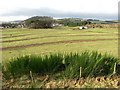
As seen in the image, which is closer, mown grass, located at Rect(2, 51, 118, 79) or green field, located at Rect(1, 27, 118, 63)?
mown grass, located at Rect(2, 51, 118, 79)

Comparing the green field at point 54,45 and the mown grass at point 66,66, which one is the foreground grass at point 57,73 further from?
the green field at point 54,45

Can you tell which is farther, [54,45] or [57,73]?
[54,45]

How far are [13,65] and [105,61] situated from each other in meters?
3.81

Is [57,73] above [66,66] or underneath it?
underneath

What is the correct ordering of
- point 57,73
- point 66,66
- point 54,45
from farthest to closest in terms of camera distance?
point 54,45 → point 57,73 → point 66,66

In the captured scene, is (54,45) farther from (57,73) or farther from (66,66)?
(66,66)

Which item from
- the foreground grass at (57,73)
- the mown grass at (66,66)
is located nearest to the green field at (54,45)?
the mown grass at (66,66)

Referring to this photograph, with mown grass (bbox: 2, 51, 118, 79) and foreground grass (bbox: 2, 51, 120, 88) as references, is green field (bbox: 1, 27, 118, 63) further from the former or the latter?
foreground grass (bbox: 2, 51, 120, 88)

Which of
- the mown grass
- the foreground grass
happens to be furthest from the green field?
the foreground grass

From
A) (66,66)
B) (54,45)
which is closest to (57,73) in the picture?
(66,66)

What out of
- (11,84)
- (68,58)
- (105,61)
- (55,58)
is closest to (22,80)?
(11,84)

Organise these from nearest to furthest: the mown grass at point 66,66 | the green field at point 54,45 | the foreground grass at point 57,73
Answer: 1. the foreground grass at point 57,73
2. the mown grass at point 66,66
3. the green field at point 54,45

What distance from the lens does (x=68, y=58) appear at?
5.00 m

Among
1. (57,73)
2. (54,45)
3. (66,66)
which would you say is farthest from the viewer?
(54,45)
